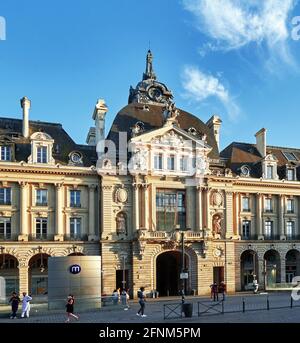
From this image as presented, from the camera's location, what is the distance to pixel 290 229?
196 ft

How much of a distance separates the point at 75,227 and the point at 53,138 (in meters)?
11.1

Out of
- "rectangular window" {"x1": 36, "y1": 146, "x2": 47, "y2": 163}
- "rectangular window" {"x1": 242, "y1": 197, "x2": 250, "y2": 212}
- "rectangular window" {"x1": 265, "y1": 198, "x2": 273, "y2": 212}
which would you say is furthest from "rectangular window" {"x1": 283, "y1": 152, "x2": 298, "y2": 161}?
"rectangular window" {"x1": 36, "y1": 146, "x2": 47, "y2": 163}

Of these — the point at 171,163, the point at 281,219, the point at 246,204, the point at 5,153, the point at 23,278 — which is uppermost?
the point at 5,153

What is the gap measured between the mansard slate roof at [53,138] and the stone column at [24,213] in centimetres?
331

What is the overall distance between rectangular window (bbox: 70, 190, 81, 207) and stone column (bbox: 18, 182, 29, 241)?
506cm

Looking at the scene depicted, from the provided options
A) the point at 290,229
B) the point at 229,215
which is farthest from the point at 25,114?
the point at 290,229

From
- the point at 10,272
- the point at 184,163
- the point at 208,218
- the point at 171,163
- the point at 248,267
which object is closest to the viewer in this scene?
the point at 10,272

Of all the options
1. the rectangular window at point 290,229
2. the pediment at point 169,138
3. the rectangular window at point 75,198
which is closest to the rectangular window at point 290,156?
the rectangular window at point 290,229

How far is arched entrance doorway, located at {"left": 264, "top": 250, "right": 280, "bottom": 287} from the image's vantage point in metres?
56.8

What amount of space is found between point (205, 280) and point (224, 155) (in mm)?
19932

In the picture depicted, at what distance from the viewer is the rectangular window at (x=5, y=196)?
4706 centimetres

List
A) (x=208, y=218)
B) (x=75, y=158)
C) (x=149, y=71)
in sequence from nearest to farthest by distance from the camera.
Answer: (x=75, y=158), (x=208, y=218), (x=149, y=71)

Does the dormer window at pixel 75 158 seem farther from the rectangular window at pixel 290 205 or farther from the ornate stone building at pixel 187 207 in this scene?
the rectangular window at pixel 290 205

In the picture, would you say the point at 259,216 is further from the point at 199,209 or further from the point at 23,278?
the point at 23,278
